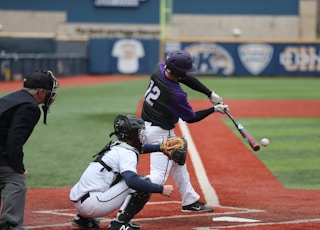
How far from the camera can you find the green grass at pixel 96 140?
440 inches

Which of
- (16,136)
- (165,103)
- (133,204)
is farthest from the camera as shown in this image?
(165,103)

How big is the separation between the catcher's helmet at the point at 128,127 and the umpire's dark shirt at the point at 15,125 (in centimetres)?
73

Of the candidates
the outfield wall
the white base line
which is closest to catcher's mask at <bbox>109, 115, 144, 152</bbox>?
the white base line

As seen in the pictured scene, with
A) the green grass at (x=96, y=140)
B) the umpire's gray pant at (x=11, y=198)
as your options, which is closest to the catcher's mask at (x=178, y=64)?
the umpire's gray pant at (x=11, y=198)

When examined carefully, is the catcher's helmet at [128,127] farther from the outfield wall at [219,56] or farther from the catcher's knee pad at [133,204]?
the outfield wall at [219,56]

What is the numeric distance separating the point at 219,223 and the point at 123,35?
148ft

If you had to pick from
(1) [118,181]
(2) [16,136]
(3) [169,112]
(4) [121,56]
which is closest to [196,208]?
(3) [169,112]

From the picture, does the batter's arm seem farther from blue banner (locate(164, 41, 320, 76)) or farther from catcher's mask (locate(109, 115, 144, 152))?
blue banner (locate(164, 41, 320, 76))

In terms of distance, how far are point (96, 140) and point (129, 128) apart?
7.92 metres

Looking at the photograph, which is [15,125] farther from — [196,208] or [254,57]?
[254,57]

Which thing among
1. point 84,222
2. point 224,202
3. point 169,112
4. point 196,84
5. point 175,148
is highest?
point 196,84

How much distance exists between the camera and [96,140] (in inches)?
587

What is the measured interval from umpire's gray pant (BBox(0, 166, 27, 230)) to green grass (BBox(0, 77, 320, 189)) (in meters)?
3.40

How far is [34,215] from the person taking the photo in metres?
8.08
